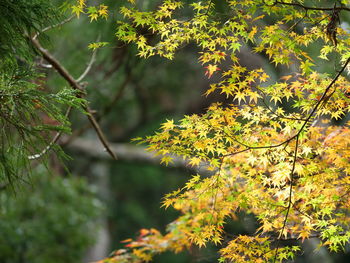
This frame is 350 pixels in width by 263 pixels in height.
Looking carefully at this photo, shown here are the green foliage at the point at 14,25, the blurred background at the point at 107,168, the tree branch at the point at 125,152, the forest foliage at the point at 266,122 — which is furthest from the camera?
the tree branch at the point at 125,152

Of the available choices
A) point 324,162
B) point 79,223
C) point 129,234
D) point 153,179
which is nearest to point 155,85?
point 153,179

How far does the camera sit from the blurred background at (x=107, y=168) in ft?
15.6

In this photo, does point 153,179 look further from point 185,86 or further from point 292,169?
point 292,169

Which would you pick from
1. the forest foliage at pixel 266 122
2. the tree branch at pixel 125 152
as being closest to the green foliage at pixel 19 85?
the forest foliage at pixel 266 122

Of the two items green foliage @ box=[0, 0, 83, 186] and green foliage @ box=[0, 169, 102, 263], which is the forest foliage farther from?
green foliage @ box=[0, 169, 102, 263]

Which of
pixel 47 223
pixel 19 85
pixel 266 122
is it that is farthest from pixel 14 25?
pixel 47 223

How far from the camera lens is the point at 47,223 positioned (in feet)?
20.2

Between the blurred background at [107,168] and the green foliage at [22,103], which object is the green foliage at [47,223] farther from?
the green foliage at [22,103]

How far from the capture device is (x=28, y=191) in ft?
20.7

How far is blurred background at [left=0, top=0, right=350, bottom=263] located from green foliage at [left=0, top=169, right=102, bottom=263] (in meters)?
0.01

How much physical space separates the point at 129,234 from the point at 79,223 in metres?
4.25

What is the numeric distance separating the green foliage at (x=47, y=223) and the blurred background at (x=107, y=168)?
1cm

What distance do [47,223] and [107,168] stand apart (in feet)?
14.8

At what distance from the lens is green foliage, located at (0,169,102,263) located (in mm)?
5730
